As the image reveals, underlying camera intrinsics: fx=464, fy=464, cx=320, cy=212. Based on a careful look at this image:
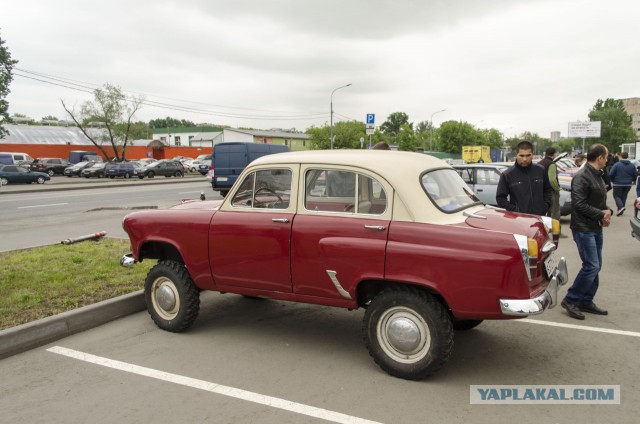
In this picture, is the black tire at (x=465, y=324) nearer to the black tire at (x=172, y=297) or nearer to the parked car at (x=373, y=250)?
the parked car at (x=373, y=250)

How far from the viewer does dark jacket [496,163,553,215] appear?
18.9 ft

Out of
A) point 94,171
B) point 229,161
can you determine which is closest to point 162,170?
point 94,171

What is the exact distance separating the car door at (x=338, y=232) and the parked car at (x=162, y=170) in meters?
39.8

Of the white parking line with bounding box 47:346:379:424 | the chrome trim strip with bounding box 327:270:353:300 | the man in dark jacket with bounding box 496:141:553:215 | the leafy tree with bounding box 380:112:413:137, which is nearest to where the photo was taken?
the white parking line with bounding box 47:346:379:424

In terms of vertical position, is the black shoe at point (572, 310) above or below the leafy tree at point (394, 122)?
below

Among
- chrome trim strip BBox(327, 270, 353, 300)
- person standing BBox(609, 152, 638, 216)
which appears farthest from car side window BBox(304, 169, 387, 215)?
person standing BBox(609, 152, 638, 216)

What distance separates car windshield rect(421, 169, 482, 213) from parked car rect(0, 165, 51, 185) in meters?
34.1

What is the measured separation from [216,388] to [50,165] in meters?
47.6

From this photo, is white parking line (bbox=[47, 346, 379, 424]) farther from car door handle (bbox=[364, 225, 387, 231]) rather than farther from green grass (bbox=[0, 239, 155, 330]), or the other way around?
car door handle (bbox=[364, 225, 387, 231])

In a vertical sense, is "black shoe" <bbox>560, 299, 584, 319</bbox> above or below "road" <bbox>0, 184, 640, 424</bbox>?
above

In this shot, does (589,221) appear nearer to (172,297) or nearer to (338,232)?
(338,232)

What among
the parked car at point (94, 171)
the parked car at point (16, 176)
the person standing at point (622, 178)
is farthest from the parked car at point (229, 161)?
the parked car at point (94, 171)

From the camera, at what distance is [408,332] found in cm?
362

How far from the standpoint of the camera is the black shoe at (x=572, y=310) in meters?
5.08
